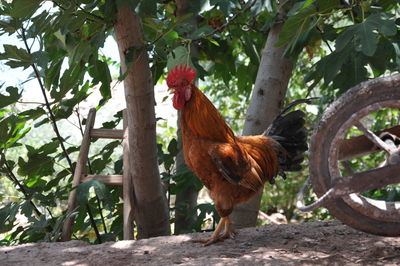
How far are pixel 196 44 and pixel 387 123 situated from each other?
2854 mm

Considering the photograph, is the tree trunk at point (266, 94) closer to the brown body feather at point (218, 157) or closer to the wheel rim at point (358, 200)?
the brown body feather at point (218, 157)

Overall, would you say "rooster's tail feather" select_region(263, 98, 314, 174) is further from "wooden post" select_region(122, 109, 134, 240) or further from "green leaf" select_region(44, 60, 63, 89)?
"green leaf" select_region(44, 60, 63, 89)

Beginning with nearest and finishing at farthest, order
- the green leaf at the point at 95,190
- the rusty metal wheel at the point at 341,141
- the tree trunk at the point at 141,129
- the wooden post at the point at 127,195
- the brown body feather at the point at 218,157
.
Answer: the rusty metal wheel at the point at 341,141 < the brown body feather at the point at 218,157 < the tree trunk at the point at 141,129 < the green leaf at the point at 95,190 < the wooden post at the point at 127,195

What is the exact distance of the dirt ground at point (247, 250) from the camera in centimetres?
298

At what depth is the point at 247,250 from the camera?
3395 millimetres

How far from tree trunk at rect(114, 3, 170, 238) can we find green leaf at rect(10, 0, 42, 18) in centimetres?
76

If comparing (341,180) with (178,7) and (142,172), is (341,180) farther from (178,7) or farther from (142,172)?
(178,7)

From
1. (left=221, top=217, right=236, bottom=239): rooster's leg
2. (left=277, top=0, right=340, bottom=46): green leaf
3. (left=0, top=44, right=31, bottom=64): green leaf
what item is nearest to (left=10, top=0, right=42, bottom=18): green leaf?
(left=0, top=44, right=31, bottom=64): green leaf

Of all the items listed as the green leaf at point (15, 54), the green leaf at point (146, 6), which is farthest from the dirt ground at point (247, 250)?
the green leaf at point (146, 6)

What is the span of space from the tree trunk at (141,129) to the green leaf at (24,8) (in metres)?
0.76

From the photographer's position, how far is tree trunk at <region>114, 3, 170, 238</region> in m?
3.84

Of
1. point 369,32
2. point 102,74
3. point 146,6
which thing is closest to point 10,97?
point 102,74

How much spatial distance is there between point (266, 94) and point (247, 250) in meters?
1.64

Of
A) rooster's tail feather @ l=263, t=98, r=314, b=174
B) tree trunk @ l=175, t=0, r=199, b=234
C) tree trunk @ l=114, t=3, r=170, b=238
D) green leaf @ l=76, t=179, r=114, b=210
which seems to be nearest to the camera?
tree trunk @ l=114, t=3, r=170, b=238
